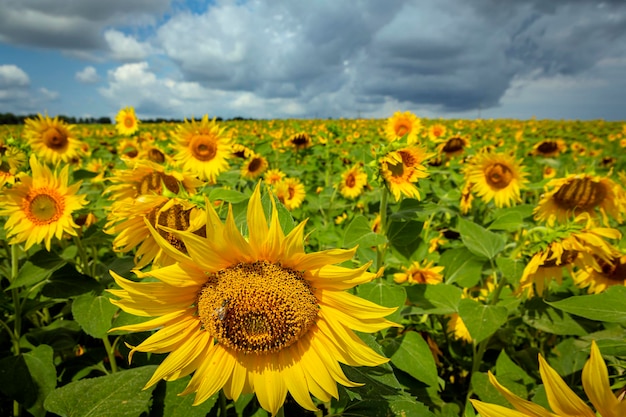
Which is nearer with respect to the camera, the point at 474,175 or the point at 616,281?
the point at 616,281

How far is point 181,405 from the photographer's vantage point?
5.24 feet

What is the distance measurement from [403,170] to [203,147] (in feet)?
7.91

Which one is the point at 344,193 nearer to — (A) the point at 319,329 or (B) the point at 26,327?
(B) the point at 26,327

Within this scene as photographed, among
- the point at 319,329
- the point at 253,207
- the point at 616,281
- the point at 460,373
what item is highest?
the point at 253,207

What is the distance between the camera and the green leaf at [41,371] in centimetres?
194

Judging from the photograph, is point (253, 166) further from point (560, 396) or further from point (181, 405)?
point (560, 396)

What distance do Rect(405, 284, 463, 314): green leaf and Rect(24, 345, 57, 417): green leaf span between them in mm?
1982

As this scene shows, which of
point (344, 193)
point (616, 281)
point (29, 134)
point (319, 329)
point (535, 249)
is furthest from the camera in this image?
point (344, 193)

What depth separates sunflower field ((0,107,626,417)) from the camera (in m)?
1.08

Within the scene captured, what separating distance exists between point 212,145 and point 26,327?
225cm

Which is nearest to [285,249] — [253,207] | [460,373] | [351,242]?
[253,207]

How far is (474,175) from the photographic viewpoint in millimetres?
4129

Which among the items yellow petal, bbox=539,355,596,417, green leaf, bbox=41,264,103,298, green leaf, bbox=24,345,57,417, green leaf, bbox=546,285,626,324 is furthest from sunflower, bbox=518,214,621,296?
green leaf, bbox=24,345,57,417

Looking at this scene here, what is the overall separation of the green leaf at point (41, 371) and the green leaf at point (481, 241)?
247 cm
